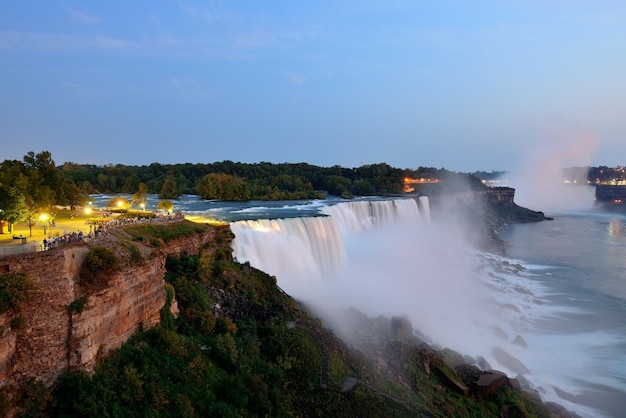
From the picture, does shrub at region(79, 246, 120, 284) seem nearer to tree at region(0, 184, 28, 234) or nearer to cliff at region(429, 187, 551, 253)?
tree at region(0, 184, 28, 234)


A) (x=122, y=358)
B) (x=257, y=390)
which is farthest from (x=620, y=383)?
(x=122, y=358)

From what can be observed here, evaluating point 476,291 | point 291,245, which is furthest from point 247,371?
point 476,291

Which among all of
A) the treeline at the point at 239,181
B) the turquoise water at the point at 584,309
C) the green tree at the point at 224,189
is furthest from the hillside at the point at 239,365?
the green tree at the point at 224,189

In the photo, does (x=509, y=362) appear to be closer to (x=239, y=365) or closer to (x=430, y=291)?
(x=430, y=291)

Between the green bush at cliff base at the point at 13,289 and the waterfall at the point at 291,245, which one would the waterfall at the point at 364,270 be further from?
Answer: the green bush at cliff base at the point at 13,289

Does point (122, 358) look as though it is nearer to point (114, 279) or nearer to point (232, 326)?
point (114, 279)
